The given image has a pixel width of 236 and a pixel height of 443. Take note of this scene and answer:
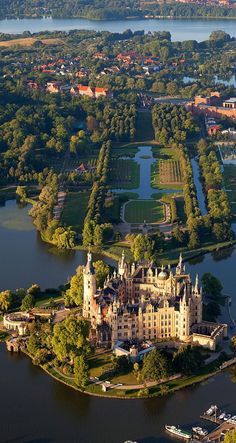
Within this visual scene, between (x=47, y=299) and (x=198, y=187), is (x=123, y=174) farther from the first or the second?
(x=47, y=299)

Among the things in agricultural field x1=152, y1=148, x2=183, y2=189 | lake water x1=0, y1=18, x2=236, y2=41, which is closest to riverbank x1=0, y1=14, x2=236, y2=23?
lake water x1=0, y1=18, x2=236, y2=41

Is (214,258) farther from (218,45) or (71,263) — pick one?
(218,45)

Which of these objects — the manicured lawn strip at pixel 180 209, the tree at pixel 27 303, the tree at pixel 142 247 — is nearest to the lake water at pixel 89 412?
the tree at pixel 27 303

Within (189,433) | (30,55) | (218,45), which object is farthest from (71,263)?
(218,45)

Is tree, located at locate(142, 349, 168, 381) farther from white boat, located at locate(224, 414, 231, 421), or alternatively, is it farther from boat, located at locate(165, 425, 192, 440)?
white boat, located at locate(224, 414, 231, 421)

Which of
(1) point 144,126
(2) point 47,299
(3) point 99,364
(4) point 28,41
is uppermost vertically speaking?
(4) point 28,41

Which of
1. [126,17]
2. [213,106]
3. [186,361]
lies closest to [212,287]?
A: [186,361]
